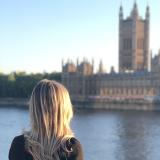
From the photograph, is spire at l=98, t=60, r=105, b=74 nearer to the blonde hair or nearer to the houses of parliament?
the houses of parliament

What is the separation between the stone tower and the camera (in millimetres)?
93688

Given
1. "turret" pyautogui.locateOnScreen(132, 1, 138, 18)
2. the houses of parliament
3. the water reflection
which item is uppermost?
"turret" pyautogui.locateOnScreen(132, 1, 138, 18)

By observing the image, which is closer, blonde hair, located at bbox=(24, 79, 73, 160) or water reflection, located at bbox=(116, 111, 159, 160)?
blonde hair, located at bbox=(24, 79, 73, 160)

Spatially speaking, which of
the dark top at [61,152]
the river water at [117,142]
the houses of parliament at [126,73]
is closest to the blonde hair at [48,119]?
the dark top at [61,152]

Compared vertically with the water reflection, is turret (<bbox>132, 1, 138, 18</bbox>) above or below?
above

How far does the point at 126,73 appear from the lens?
8425 centimetres

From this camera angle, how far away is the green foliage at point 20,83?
93688 mm

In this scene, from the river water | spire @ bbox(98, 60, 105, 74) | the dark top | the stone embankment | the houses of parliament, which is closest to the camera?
the dark top

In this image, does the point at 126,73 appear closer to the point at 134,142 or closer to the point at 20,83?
the point at 20,83

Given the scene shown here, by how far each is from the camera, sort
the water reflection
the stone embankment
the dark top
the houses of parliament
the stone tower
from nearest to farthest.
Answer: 1. the dark top
2. the water reflection
3. the houses of parliament
4. the stone embankment
5. the stone tower

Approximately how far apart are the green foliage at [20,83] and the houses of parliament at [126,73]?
472cm

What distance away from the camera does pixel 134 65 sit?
304 feet

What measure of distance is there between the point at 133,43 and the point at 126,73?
11.5 metres

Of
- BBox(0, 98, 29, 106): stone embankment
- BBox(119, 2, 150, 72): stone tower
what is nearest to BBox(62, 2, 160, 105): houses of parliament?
BBox(119, 2, 150, 72): stone tower
